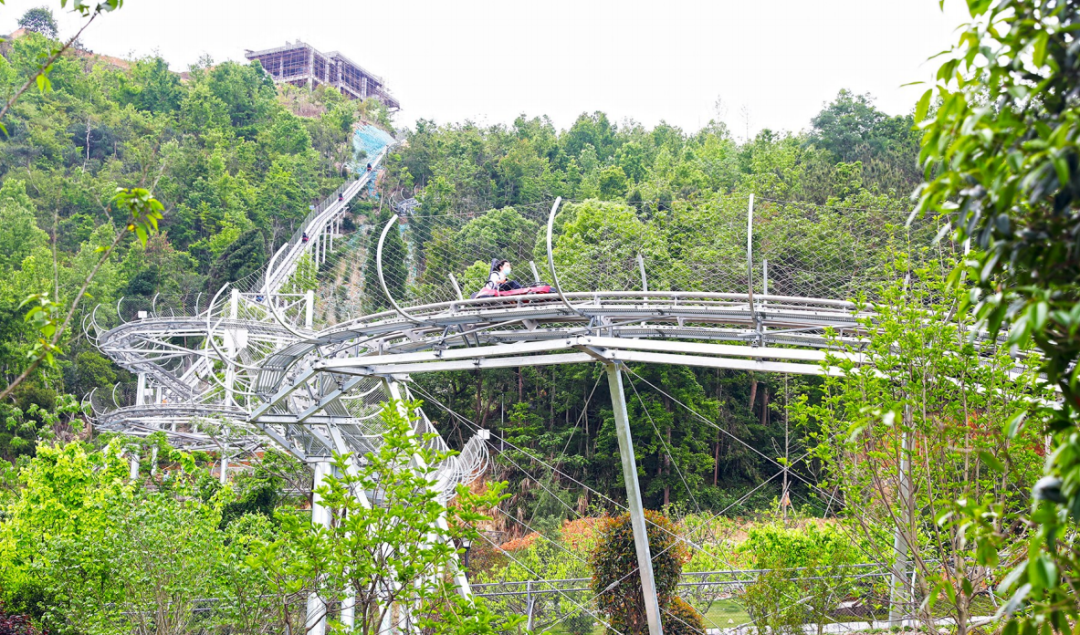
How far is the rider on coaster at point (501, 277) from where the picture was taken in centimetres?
1073

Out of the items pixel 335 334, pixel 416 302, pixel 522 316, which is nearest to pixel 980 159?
pixel 522 316

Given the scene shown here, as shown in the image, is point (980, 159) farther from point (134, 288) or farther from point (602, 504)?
point (134, 288)

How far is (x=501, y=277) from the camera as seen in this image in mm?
10727

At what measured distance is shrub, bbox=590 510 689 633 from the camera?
12330mm

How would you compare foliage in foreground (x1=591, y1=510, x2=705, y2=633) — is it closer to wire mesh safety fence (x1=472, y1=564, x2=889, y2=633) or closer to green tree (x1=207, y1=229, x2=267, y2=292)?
wire mesh safety fence (x1=472, y1=564, x2=889, y2=633)

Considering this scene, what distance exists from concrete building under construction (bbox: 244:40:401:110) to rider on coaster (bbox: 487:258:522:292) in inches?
3465

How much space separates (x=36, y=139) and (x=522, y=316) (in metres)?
51.0

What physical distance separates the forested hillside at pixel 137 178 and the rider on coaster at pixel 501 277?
25519mm

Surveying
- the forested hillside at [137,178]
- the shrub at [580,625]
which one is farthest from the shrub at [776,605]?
the forested hillside at [137,178]

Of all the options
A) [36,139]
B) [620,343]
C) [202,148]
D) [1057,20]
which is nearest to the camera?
[1057,20]

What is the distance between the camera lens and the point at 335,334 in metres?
11.3

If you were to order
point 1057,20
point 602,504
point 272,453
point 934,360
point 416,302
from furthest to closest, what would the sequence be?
point 602,504, point 272,453, point 416,302, point 934,360, point 1057,20

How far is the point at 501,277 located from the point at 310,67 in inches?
3576

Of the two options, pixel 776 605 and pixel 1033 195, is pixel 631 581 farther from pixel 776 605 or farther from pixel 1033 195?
pixel 1033 195
